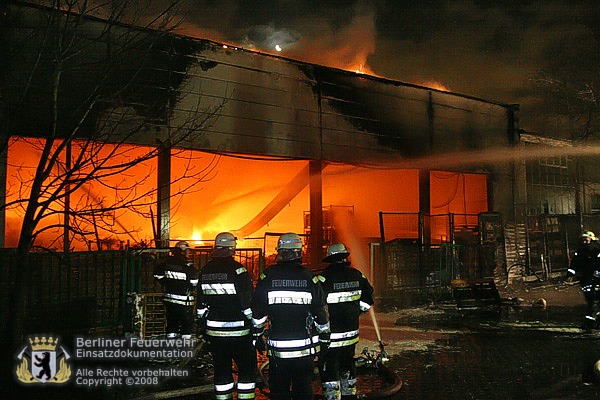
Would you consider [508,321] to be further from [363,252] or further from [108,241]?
[108,241]

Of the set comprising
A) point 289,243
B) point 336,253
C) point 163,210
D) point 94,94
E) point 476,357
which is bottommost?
point 476,357

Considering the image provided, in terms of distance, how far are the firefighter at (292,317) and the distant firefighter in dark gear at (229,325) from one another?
1.54 feet

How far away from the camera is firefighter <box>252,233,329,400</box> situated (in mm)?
5102

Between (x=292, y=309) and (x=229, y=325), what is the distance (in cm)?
93

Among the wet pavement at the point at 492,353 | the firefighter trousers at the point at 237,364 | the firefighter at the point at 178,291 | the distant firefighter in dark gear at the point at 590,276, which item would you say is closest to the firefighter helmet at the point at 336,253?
the firefighter trousers at the point at 237,364

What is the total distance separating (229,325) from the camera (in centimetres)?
570

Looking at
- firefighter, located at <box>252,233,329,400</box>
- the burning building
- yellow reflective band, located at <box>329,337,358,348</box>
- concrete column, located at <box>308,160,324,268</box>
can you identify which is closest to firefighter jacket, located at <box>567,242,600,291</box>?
the burning building

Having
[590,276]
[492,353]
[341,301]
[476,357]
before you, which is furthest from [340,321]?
[590,276]

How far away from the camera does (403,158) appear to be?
17.3m

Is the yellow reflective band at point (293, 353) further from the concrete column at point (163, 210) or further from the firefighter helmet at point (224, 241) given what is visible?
the concrete column at point (163, 210)

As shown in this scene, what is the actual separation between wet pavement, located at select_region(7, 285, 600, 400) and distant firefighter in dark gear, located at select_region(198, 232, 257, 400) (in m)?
1.30

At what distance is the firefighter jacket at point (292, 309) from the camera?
5098 millimetres

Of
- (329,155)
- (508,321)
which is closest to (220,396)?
(508,321)

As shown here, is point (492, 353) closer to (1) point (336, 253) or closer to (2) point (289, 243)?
(1) point (336, 253)
